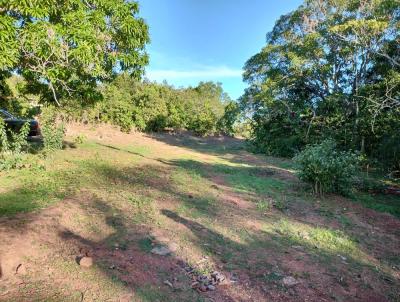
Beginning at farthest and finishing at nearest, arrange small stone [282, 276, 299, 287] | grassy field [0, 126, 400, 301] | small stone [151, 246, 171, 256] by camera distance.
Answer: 1. small stone [151, 246, 171, 256]
2. small stone [282, 276, 299, 287]
3. grassy field [0, 126, 400, 301]

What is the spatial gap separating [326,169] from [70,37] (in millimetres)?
6182

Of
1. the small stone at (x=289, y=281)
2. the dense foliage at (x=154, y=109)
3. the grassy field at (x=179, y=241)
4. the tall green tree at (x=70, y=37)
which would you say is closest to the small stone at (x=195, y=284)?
the grassy field at (x=179, y=241)

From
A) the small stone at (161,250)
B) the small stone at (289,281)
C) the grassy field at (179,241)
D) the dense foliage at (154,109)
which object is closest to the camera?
the grassy field at (179,241)

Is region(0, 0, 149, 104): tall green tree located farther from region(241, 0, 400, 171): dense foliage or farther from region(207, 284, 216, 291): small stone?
region(241, 0, 400, 171): dense foliage

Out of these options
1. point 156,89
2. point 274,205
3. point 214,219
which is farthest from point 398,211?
point 156,89

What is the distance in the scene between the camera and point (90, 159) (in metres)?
9.29

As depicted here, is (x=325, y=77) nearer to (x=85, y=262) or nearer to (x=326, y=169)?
(x=326, y=169)

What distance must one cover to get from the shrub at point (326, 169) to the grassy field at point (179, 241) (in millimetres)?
411

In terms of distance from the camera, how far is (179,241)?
458 cm

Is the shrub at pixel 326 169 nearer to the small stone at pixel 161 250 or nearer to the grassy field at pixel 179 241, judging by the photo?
the grassy field at pixel 179 241

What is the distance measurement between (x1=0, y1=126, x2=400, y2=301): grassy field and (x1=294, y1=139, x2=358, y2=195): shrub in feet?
1.35

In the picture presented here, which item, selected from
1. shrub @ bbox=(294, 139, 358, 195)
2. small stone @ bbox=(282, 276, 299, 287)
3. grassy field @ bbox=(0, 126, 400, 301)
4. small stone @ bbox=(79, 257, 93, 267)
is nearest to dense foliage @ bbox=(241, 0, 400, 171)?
shrub @ bbox=(294, 139, 358, 195)

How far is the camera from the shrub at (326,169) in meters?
8.01

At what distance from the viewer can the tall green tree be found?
15.3ft
